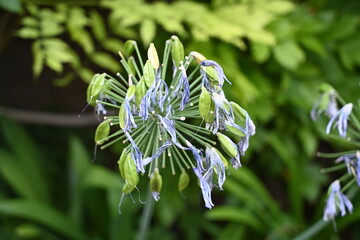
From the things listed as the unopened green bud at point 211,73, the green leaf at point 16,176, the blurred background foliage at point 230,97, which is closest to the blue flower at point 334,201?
the unopened green bud at point 211,73

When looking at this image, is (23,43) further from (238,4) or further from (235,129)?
(235,129)

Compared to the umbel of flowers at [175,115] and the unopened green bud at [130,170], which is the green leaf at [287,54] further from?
the unopened green bud at [130,170]

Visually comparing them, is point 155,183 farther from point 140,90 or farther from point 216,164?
point 140,90

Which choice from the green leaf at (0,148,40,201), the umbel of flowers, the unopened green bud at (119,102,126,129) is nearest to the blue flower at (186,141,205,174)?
the umbel of flowers

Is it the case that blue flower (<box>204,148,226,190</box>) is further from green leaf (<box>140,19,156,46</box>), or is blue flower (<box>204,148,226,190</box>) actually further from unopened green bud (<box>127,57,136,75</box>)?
green leaf (<box>140,19,156,46</box>)

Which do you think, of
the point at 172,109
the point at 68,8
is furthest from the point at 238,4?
the point at 172,109

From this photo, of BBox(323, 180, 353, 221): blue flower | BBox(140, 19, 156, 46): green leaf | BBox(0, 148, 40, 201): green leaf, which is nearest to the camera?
BBox(323, 180, 353, 221): blue flower
